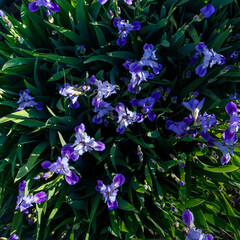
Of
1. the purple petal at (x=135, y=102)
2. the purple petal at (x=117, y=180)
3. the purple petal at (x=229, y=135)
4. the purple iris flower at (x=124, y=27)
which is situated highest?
the purple iris flower at (x=124, y=27)

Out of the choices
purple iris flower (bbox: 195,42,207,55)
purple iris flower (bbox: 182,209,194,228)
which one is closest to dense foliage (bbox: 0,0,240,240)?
purple iris flower (bbox: 195,42,207,55)

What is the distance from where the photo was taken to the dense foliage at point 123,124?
1.54 metres

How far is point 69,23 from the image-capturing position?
76.4 inches

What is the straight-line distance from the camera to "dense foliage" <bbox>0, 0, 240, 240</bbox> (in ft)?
5.05

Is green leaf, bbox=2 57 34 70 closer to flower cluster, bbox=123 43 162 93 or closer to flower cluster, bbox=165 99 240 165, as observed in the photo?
flower cluster, bbox=123 43 162 93

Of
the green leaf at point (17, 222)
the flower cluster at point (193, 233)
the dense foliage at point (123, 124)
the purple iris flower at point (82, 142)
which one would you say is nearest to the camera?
the flower cluster at point (193, 233)

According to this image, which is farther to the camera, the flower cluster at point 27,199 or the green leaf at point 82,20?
the green leaf at point 82,20

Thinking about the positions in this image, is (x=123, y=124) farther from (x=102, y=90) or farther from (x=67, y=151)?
(x=67, y=151)

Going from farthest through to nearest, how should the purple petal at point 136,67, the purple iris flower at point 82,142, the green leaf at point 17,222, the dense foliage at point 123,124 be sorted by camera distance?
the green leaf at point 17,222 → the dense foliage at point 123,124 → the purple petal at point 136,67 → the purple iris flower at point 82,142

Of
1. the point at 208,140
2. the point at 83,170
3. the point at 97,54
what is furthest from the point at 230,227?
the point at 97,54

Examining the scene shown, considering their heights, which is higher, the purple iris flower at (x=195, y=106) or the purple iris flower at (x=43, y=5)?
the purple iris flower at (x=43, y=5)

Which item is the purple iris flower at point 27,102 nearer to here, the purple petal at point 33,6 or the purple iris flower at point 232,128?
the purple petal at point 33,6

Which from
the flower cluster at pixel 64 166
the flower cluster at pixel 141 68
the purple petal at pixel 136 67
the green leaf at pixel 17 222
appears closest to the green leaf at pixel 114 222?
the flower cluster at pixel 64 166

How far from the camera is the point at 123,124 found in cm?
143
